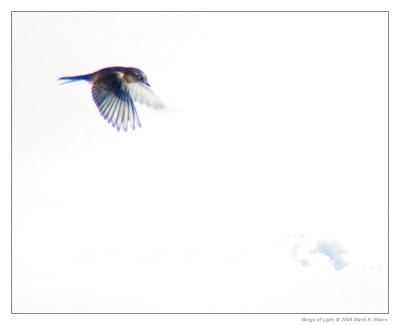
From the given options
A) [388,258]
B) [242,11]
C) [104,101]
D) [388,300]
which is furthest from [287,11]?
[388,300]

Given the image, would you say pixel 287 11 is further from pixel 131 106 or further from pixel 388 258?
pixel 388 258

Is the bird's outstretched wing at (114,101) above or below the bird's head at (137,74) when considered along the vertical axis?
below

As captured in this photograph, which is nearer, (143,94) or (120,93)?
(120,93)

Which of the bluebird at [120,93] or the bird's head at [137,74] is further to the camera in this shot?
the bird's head at [137,74]

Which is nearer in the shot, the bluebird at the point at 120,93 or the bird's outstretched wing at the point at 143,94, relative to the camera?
the bluebird at the point at 120,93

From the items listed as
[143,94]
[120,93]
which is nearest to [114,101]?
[120,93]

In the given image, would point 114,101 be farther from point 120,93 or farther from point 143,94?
point 143,94

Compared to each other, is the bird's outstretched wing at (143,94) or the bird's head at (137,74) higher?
the bird's head at (137,74)
